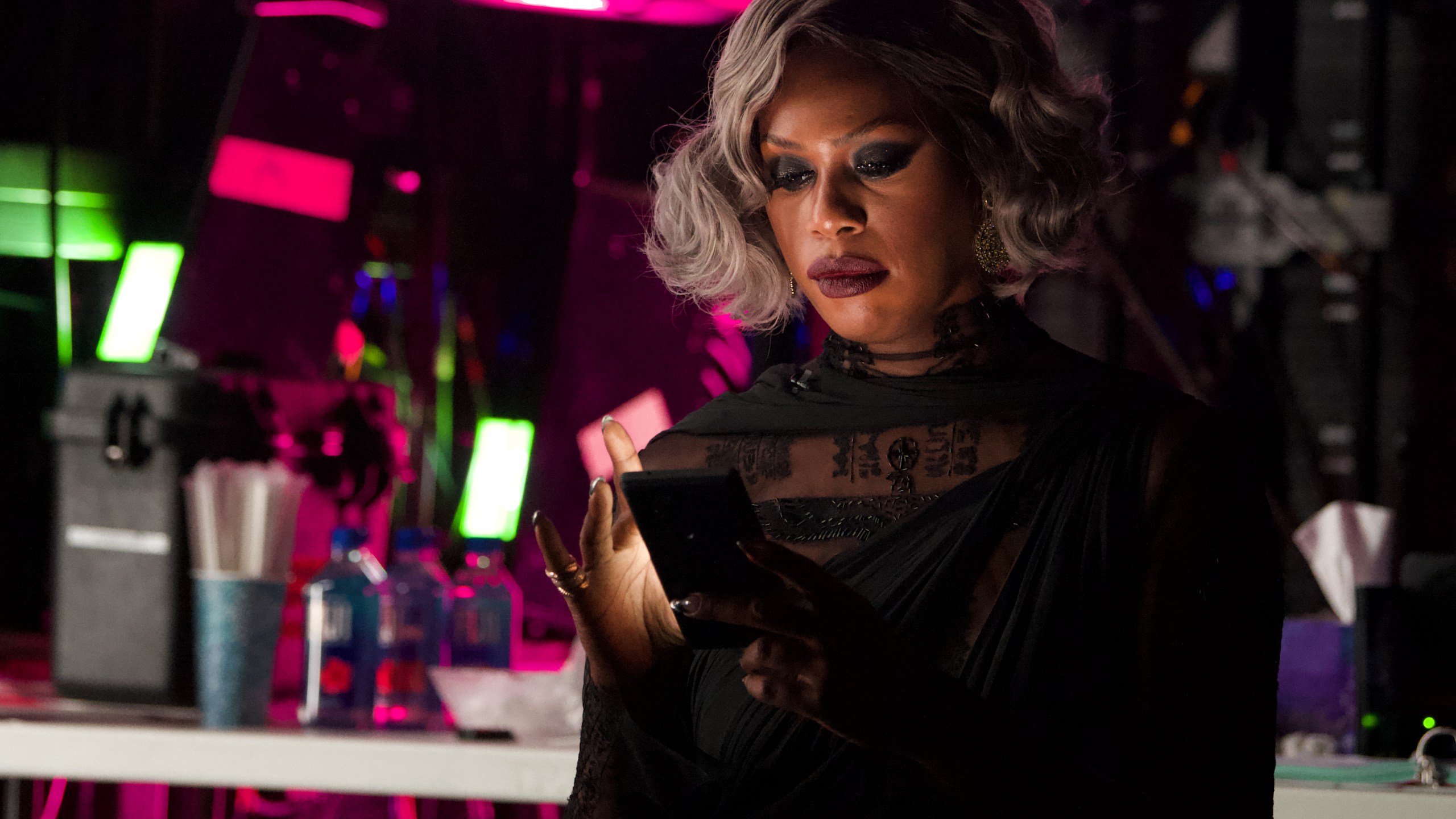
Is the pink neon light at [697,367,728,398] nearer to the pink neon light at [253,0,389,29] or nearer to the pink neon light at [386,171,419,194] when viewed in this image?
the pink neon light at [386,171,419,194]

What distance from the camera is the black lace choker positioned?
1037 mm

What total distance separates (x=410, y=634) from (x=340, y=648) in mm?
102

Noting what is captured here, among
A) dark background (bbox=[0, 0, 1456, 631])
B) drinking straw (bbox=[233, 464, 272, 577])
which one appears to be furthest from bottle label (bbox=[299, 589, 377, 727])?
dark background (bbox=[0, 0, 1456, 631])

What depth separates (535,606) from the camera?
8.79 ft

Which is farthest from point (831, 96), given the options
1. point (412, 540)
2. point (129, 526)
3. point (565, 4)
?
point (565, 4)

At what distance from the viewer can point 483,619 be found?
1975 millimetres

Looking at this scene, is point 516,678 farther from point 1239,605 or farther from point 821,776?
point 1239,605

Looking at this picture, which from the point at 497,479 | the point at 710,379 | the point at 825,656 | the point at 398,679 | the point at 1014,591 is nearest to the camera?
the point at 825,656

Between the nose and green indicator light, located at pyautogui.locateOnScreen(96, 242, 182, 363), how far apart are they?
1.39 meters

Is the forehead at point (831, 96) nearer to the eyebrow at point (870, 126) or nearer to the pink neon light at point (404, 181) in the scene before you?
the eyebrow at point (870, 126)

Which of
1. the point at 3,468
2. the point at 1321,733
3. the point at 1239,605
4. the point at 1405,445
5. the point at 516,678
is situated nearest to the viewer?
the point at 1239,605

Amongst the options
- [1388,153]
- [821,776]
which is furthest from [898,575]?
[1388,153]

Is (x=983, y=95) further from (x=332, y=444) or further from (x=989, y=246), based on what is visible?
(x=332, y=444)

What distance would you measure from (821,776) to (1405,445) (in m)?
2.73
